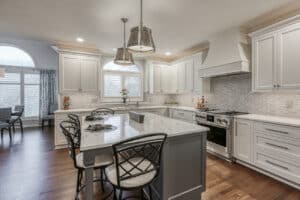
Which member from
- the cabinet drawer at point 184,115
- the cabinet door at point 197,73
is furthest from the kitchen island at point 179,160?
the cabinet door at point 197,73

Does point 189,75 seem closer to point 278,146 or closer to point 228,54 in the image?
point 228,54

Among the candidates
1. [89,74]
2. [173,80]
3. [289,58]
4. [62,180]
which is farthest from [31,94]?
[289,58]

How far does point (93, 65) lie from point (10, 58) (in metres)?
3.82

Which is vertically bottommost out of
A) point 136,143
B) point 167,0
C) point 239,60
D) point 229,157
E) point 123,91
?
point 229,157

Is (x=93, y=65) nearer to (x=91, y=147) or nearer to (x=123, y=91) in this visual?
(x=123, y=91)

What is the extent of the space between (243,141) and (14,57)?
7652 millimetres

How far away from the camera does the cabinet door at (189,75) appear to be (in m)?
4.42

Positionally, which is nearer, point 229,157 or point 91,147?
point 91,147

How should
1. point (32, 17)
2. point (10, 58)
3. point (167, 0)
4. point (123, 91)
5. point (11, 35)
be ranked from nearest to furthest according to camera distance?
point (167, 0) < point (32, 17) < point (11, 35) < point (123, 91) < point (10, 58)

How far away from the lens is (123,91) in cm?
511

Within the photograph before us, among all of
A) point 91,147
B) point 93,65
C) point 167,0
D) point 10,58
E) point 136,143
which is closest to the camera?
point 91,147

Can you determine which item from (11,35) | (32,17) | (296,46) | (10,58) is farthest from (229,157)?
(10,58)

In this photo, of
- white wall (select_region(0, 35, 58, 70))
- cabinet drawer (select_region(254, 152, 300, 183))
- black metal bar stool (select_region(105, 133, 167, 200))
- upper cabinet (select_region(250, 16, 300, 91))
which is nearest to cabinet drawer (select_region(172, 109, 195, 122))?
upper cabinet (select_region(250, 16, 300, 91))

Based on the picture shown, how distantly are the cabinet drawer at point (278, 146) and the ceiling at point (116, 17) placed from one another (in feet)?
6.61
